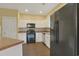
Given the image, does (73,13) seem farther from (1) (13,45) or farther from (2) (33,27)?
(2) (33,27)

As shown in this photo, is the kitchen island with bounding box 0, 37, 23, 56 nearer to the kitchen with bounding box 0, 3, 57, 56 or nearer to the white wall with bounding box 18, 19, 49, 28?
the kitchen with bounding box 0, 3, 57, 56

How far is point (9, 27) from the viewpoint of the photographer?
5.39 m

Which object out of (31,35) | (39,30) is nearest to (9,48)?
(31,35)

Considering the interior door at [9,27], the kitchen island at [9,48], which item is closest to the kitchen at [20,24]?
the interior door at [9,27]

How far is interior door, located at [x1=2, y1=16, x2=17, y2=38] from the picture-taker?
17.1ft

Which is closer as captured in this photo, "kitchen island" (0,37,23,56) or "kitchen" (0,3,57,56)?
"kitchen island" (0,37,23,56)

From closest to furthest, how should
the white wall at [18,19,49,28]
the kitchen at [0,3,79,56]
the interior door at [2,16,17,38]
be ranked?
the kitchen at [0,3,79,56], the interior door at [2,16,17,38], the white wall at [18,19,49,28]

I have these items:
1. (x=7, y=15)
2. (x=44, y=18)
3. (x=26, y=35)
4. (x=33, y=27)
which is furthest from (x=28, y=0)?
(x=44, y=18)

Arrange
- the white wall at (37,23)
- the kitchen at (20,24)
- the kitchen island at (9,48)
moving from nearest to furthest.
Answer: the kitchen island at (9,48)
the kitchen at (20,24)
the white wall at (37,23)

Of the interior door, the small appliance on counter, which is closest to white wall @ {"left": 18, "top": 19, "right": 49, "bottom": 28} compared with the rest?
the small appliance on counter

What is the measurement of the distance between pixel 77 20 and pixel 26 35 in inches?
145

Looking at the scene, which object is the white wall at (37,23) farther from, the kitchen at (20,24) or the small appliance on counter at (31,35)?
the small appliance on counter at (31,35)

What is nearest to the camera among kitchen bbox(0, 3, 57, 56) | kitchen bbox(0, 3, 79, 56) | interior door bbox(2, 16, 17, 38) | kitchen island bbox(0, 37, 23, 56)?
kitchen island bbox(0, 37, 23, 56)

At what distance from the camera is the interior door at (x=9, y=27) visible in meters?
5.22
